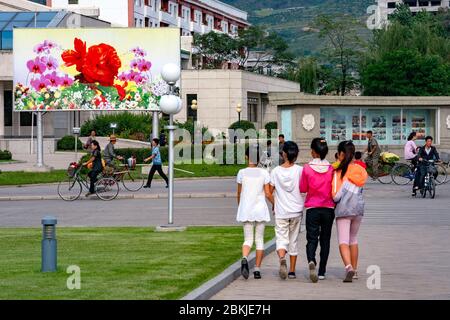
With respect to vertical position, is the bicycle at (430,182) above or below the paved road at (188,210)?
above

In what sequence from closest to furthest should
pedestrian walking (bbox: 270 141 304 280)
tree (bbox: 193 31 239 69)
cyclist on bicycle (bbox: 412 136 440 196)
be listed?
1. pedestrian walking (bbox: 270 141 304 280)
2. cyclist on bicycle (bbox: 412 136 440 196)
3. tree (bbox: 193 31 239 69)

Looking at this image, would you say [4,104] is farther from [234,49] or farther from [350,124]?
[234,49]

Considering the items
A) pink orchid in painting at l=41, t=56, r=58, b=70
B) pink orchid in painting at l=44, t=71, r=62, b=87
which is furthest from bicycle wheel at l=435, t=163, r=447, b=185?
pink orchid in painting at l=41, t=56, r=58, b=70

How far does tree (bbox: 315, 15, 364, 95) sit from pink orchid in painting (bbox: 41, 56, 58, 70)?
61189mm

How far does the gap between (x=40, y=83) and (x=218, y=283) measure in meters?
42.8

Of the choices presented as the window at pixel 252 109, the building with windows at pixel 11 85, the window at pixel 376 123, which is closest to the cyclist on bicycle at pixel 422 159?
the window at pixel 376 123

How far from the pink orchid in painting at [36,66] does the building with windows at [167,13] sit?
3809cm

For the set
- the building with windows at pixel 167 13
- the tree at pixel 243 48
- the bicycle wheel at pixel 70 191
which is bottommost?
the bicycle wheel at pixel 70 191

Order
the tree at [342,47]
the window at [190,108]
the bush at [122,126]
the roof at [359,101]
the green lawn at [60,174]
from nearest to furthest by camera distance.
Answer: the green lawn at [60,174]
the roof at [359,101]
the bush at [122,126]
the window at [190,108]
the tree at [342,47]

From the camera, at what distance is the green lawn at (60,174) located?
4656cm

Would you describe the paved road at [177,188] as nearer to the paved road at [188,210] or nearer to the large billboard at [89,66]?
the paved road at [188,210]

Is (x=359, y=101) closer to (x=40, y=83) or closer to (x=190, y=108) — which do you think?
(x=40, y=83)

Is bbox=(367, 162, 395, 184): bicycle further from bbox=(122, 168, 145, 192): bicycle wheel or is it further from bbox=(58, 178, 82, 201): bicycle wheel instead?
bbox=(58, 178, 82, 201): bicycle wheel

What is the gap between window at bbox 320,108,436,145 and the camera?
5569cm
